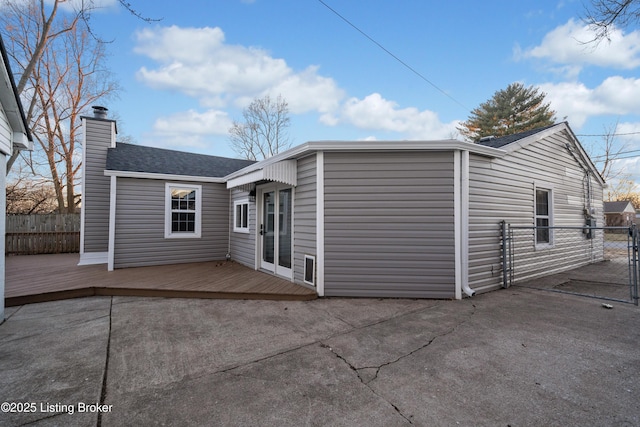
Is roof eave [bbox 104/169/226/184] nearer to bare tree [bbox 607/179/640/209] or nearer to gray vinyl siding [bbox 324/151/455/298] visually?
gray vinyl siding [bbox 324/151/455/298]

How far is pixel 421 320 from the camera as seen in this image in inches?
149

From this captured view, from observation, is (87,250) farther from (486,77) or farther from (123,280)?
(486,77)

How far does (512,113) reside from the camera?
21.8 metres

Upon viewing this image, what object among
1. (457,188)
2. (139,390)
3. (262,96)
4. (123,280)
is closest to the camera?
(139,390)

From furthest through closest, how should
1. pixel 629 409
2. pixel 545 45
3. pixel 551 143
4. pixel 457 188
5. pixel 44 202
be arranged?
1. pixel 44 202
2. pixel 545 45
3. pixel 551 143
4. pixel 457 188
5. pixel 629 409

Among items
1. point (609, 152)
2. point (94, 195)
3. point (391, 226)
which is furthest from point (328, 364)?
point (609, 152)

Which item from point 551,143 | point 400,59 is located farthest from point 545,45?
point 400,59

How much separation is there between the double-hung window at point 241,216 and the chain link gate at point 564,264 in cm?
618

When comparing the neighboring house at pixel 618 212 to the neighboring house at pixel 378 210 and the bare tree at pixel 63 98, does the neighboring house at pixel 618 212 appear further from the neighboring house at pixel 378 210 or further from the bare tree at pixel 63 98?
the bare tree at pixel 63 98

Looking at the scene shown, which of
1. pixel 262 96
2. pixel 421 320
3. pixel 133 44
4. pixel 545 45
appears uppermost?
pixel 262 96

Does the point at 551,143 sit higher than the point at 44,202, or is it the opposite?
the point at 551,143

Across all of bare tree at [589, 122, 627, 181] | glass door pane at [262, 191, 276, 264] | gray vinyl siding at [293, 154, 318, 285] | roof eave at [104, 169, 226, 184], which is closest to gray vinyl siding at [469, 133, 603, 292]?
gray vinyl siding at [293, 154, 318, 285]

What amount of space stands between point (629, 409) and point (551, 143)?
715cm

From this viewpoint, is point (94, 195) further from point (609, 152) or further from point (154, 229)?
point (609, 152)
